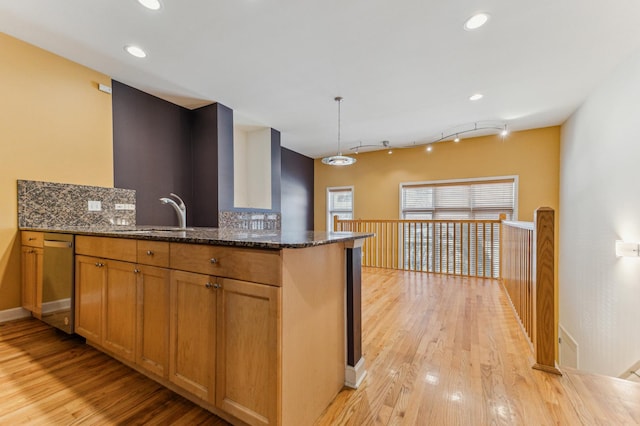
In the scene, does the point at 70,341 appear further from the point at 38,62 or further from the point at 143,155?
the point at 38,62

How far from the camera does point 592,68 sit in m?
2.83

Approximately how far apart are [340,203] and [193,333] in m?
5.85

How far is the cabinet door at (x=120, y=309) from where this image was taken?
5.26ft

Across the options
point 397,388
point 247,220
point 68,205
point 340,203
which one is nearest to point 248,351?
point 397,388

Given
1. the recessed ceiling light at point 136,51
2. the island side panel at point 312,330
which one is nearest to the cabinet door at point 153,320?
the island side panel at point 312,330

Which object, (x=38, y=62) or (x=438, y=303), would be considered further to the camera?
(x=438, y=303)

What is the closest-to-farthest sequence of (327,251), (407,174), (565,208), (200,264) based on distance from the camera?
1. (200,264)
2. (327,251)
3. (565,208)
4. (407,174)

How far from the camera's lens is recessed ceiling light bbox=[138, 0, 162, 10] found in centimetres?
200

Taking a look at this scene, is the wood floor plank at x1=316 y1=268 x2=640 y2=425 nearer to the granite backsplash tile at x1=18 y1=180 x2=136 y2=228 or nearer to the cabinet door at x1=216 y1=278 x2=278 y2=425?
the cabinet door at x1=216 y1=278 x2=278 y2=425

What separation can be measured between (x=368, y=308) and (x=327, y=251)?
5.90ft

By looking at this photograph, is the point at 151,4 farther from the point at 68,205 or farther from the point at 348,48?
the point at 68,205

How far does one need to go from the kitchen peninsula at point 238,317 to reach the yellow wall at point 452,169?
4819mm

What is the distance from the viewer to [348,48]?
2.56m

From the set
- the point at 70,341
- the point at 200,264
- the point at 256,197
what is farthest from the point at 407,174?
the point at 70,341
